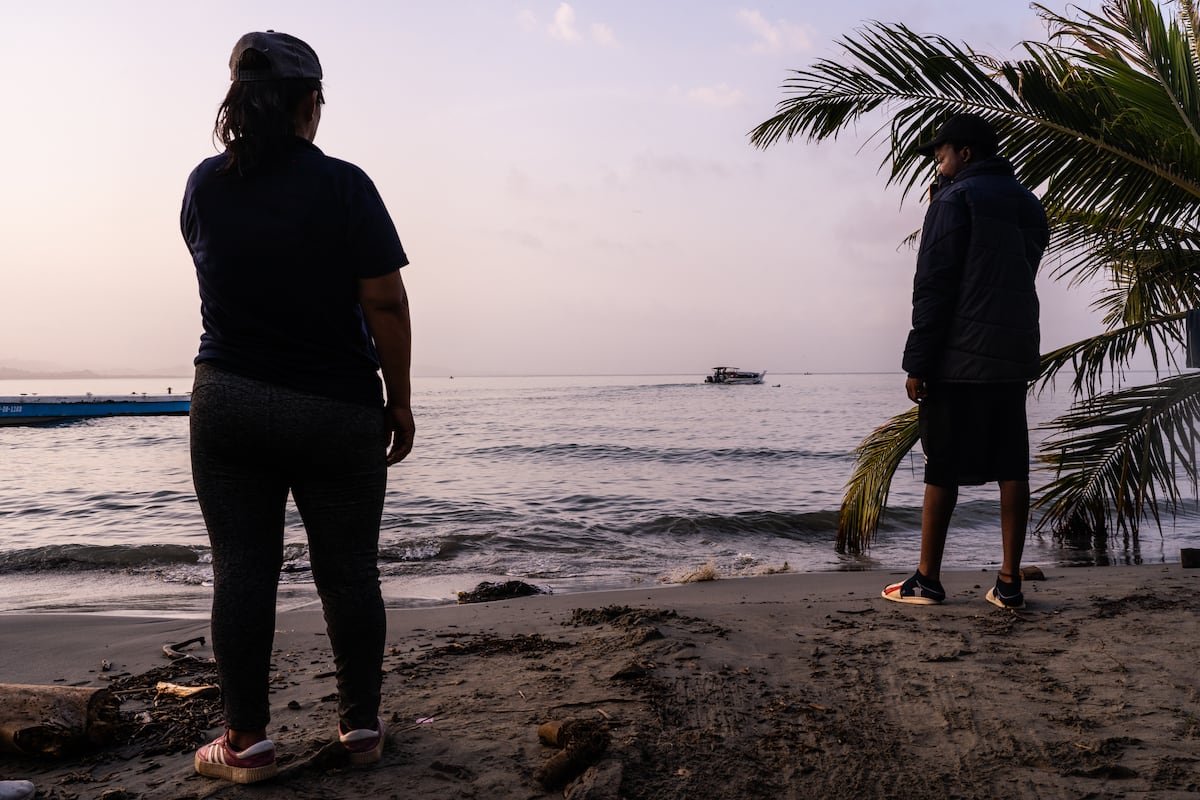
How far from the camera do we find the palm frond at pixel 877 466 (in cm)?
612

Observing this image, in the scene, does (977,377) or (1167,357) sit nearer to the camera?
(977,377)

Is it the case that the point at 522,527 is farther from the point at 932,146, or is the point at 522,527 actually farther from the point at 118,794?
the point at 118,794

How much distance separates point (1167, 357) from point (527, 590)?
16.9 ft

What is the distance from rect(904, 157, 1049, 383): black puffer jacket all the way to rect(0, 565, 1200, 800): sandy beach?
1.19 m

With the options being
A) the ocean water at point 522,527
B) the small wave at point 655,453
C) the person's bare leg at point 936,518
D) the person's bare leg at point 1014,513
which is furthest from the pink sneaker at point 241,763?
the small wave at point 655,453

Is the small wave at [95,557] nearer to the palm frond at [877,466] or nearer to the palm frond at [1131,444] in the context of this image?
the palm frond at [877,466]

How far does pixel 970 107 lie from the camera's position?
231 inches

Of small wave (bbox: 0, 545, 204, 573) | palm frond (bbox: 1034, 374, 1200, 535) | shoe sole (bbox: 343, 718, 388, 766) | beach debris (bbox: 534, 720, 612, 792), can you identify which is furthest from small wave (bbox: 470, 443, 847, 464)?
shoe sole (bbox: 343, 718, 388, 766)

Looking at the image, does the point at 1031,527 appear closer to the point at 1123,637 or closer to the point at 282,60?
the point at 1123,637

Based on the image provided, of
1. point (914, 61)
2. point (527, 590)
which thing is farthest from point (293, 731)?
point (914, 61)

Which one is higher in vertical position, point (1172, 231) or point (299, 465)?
point (1172, 231)

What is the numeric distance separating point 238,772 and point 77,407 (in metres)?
38.0

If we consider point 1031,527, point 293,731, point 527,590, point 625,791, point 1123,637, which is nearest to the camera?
point 625,791

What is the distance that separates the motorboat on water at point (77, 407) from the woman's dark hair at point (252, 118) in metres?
29.6
